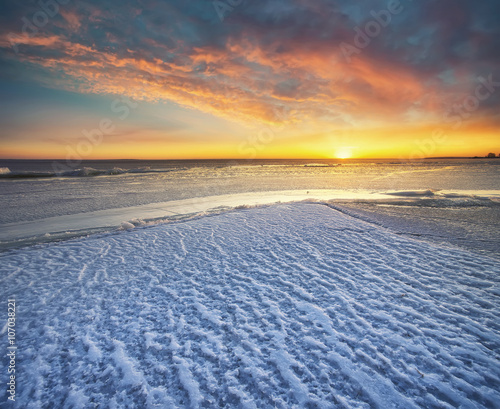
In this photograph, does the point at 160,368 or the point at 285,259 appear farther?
the point at 285,259

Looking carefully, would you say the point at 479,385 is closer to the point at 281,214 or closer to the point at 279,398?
the point at 279,398

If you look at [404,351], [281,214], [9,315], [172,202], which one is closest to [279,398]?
[404,351]

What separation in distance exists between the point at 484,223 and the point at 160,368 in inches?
326

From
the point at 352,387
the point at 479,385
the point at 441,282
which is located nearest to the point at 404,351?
the point at 479,385

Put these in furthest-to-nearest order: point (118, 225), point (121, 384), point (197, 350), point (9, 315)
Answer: point (118, 225) < point (9, 315) < point (197, 350) < point (121, 384)

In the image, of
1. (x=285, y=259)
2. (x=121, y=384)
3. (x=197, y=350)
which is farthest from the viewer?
(x=285, y=259)

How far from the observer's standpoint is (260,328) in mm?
2486

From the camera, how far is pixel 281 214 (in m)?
7.37

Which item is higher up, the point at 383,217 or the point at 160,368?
the point at 383,217

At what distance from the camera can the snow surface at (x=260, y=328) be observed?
5.98 feet

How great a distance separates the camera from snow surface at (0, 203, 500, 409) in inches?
71.8

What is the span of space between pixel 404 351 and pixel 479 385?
19.9 inches

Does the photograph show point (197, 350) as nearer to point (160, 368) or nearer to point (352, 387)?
point (160, 368)

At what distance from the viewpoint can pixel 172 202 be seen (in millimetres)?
10586
